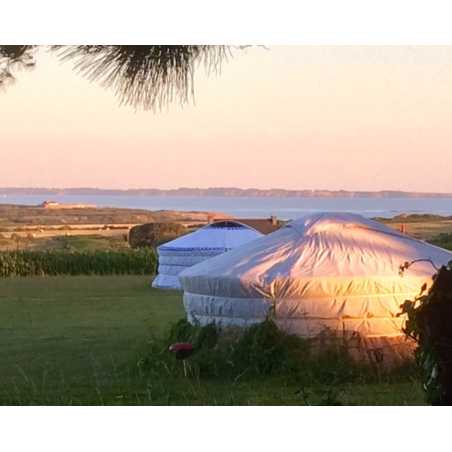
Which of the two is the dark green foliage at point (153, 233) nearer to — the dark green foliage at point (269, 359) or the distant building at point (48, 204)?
the distant building at point (48, 204)

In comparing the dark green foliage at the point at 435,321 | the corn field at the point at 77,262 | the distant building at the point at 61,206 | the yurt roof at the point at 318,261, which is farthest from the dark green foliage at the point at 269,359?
the corn field at the point at 77,262

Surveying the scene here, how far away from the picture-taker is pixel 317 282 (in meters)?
5.18

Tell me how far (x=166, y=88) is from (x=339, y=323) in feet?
6.64

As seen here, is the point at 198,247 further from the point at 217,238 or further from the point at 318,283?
the point at 318,283

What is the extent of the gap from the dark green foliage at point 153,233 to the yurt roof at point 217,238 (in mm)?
3628

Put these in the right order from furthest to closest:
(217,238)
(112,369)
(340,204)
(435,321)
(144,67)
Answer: (217,238)
(340,204)
(112,369)
(144,67)
(435,321)

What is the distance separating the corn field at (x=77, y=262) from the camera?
1469 cm

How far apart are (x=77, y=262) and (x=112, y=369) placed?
29.6 ft

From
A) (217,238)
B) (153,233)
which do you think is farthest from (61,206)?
(217,238)

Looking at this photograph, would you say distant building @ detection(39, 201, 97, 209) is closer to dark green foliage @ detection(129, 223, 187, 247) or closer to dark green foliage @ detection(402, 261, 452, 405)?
dark green foliage @ detection(129, 223, 187, 247)

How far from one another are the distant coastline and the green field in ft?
4.12

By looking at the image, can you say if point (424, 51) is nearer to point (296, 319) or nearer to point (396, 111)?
point (396, 111)
